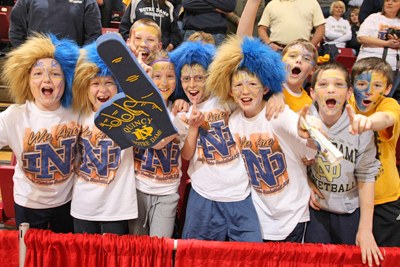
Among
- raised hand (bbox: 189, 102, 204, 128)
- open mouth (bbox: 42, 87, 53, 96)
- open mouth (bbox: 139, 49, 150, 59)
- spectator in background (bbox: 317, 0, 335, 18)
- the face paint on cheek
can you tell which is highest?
spectator in background (bbox: 317, 0, 335, 18)

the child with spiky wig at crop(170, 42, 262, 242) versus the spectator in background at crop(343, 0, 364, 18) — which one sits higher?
the spectator in background at crop(343, 0, 364, 18)

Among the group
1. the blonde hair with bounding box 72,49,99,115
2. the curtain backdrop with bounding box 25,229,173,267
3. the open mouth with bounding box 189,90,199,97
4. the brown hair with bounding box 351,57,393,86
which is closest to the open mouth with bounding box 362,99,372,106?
the brown hair with bounding box 351,57,393,86

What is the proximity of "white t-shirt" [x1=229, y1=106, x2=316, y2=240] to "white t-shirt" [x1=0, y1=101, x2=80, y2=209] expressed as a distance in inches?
33.2

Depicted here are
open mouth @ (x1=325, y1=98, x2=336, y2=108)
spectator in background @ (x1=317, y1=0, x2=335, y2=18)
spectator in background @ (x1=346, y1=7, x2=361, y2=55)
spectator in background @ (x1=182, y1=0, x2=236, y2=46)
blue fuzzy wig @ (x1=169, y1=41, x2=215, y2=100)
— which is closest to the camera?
open mouth @ (x1=325, y1=98, x2=336, y2=108)

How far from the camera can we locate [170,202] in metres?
2.23

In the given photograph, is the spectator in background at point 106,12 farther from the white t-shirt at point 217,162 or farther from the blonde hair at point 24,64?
the white t-shirt at point 217,162

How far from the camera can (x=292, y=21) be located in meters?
4.03

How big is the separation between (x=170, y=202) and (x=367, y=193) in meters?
0.91

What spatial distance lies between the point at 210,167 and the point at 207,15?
215 centimetres

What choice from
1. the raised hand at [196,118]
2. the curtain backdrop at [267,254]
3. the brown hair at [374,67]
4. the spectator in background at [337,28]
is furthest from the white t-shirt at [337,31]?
the curtain backdrop at [267,254]

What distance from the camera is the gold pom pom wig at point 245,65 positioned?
2.10m

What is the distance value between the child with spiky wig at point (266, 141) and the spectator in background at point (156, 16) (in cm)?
156

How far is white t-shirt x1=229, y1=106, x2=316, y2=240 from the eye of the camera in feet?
7.00

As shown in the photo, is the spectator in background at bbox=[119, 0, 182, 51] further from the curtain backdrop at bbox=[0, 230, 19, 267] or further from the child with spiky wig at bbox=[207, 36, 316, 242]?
the curtain backdrop at bbox=[0, 230, 19, 267]
